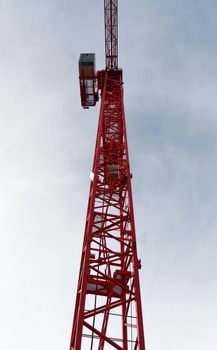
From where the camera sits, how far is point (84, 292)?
11.0 meters

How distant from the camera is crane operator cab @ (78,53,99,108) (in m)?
23.6

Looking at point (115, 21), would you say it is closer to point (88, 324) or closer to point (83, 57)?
point (83, 57)

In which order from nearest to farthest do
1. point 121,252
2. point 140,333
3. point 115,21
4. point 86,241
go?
point 140,333 < point 86,241 < point 121,252 < point 115,21

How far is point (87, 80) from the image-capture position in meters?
24.9

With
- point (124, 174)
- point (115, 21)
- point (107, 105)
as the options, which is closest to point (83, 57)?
point (107, 105)

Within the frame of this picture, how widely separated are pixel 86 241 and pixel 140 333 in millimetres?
3988

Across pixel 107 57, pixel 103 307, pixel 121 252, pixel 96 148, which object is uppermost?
pixel 107 57

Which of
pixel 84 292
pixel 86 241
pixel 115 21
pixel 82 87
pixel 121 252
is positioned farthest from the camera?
pixel 115 21

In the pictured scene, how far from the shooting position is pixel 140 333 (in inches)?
404

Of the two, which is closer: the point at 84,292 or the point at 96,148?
the point at 84,292

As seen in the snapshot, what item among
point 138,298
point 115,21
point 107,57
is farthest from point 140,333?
point 115,21

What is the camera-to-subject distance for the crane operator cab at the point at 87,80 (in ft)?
77.5

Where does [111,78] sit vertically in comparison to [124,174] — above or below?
above

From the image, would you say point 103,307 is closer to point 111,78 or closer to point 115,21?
point 111,78
